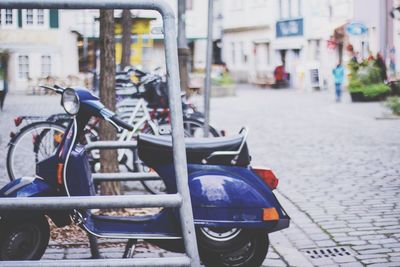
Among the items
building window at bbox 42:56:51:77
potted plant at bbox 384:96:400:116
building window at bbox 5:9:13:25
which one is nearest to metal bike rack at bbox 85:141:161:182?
building window at bbox 5:9:13:25

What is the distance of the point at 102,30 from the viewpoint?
679 centimetres

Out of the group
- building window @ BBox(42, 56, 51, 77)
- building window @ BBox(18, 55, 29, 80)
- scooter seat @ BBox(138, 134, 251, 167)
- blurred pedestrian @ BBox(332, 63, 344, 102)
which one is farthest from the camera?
building window @ BBox(42, 56, 51, 77)

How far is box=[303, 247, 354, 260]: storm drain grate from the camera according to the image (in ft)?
17.5

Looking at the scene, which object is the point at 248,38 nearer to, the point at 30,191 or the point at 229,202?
the point at 229,202

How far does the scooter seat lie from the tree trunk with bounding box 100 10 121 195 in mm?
2085

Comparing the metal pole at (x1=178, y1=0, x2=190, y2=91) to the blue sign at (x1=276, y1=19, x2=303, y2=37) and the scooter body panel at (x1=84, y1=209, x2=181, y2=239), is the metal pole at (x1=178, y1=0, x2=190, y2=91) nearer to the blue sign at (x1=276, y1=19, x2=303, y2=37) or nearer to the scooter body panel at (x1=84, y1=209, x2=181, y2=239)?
the scooter body panel at (x1=84, y1=209, x2=181, y2=239)

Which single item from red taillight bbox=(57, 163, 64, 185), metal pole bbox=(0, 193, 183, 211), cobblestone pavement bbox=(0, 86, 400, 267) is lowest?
cobblestone pavement bbox=(0, 86, 400, 267)

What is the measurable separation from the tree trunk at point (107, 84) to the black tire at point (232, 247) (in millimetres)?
2153

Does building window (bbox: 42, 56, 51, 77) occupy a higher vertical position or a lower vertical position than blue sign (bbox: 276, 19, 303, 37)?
lower

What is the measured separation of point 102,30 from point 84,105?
8.54 feet

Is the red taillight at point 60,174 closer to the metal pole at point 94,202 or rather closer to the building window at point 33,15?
the building window at point 33,15

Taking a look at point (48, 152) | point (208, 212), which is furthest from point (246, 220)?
point (48, 152)

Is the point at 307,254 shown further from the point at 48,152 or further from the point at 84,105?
the point at 48,152

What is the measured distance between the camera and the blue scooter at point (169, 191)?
4273mm
